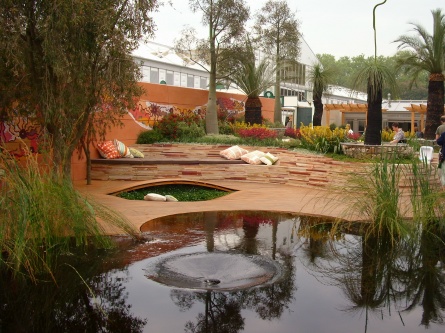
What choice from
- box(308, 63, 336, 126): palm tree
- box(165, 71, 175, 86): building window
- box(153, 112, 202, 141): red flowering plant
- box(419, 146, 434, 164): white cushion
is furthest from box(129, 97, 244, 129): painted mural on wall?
box(308, 63, 336, 126): palm tree

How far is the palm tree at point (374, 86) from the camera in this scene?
43.1 ft

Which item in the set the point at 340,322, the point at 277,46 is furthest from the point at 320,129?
the point at 277,46

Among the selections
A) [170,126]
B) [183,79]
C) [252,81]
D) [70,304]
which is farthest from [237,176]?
[183,79]

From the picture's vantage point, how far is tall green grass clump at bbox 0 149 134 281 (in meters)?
5.61

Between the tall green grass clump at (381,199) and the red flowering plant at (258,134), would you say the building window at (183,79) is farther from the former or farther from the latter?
the tall green grass clump at (381,199)

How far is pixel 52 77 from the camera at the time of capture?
9.15 meters

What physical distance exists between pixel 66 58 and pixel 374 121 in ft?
27.2

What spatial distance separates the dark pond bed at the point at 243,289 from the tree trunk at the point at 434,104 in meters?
13.8

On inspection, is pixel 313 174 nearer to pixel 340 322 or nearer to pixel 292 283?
pixel 292 283

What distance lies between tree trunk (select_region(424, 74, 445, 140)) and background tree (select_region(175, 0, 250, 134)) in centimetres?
779

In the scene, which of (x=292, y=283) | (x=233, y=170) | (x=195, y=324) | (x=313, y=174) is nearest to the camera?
(x=195, y=324)

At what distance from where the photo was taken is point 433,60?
20.3 m

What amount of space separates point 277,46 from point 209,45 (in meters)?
8.42

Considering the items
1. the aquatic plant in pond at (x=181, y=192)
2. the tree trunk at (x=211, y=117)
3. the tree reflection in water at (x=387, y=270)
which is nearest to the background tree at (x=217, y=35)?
the tree trunk at (x=211, y=117)
